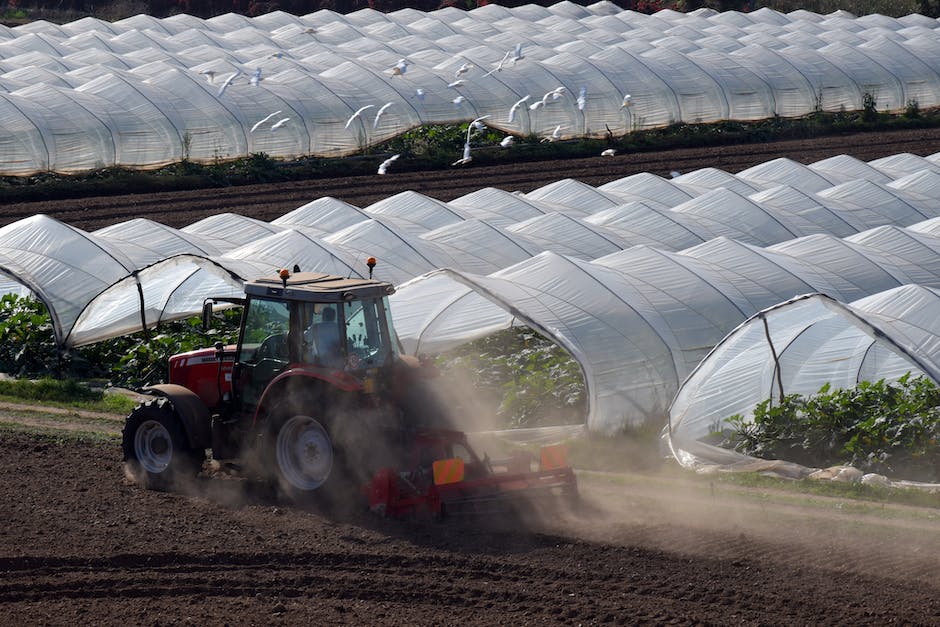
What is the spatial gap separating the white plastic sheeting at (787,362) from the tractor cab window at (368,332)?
461 cm

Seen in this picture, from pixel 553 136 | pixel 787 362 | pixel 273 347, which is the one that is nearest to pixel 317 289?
pixel 273 347

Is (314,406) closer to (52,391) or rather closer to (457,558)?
(457,558)

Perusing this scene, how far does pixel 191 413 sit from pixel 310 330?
1.71 metres

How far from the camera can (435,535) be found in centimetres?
1086

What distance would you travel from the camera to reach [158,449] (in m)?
12.7

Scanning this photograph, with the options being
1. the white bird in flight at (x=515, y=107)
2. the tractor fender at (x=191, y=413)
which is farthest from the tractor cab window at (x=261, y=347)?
the white bird in flight at (x=515, y=107)

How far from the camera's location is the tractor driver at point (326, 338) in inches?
457

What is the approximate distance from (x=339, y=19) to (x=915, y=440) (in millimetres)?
44495

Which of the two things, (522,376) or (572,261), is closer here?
(522,376)

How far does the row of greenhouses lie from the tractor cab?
3907mm

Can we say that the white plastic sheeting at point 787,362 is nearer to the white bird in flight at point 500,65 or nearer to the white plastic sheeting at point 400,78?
the white plastic sheeting at point 400,78

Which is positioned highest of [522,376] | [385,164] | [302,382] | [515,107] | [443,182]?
[515,107]

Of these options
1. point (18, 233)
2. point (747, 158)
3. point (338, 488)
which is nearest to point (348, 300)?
point (338, 488)

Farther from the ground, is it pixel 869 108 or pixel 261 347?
pixel 869 108
